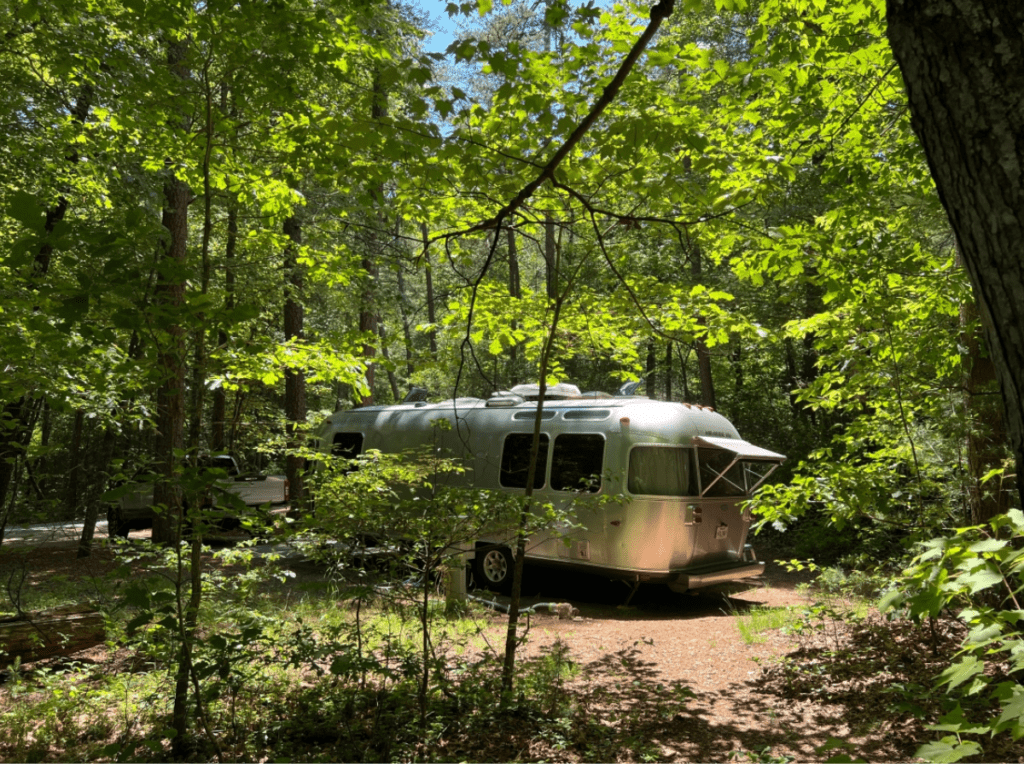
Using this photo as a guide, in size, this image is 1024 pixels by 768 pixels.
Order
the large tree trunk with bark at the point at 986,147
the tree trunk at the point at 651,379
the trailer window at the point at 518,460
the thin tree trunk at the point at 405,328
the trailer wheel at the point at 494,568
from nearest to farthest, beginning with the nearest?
the large tree trunk with bark at the point at 986,147 < the thin tree trunk at the point at 405,328 < the trailer wheel at the point at 494,568 < the trailer window at the point at 518,460 < the tree trunk at the point at 651,379

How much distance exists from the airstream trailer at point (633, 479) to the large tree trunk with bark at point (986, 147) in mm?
6207

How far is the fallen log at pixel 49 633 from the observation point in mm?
5043

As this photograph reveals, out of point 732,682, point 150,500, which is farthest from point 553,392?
point 150,500

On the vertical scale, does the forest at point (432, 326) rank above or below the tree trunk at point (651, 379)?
below

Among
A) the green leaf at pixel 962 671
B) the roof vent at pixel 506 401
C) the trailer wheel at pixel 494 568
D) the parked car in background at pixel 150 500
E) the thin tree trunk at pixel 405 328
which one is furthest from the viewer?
the parked car in background at pixel 150 500

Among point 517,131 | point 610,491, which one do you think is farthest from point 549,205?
point 610,491

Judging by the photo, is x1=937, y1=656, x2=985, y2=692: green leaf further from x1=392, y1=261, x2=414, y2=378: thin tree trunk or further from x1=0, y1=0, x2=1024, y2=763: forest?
x1=392, y1=261, x2=414, y2=378: thin tree trunk

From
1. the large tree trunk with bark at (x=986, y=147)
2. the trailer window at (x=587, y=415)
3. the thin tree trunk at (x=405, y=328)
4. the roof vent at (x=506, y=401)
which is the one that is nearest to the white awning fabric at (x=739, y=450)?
the trailer window at (x=587, y=415)

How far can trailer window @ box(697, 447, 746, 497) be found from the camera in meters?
8.52

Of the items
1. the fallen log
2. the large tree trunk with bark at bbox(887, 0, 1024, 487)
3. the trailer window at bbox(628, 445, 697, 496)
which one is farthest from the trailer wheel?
the large tree trunk with bark at bbox(887, 0, 1024, 487)

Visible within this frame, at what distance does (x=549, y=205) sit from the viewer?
15.8ft

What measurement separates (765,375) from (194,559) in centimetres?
1806

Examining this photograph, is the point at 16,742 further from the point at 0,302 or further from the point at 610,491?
the point at 610,491

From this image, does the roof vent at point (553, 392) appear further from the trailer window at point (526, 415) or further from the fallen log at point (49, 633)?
the fallen log at point (49, 633)
